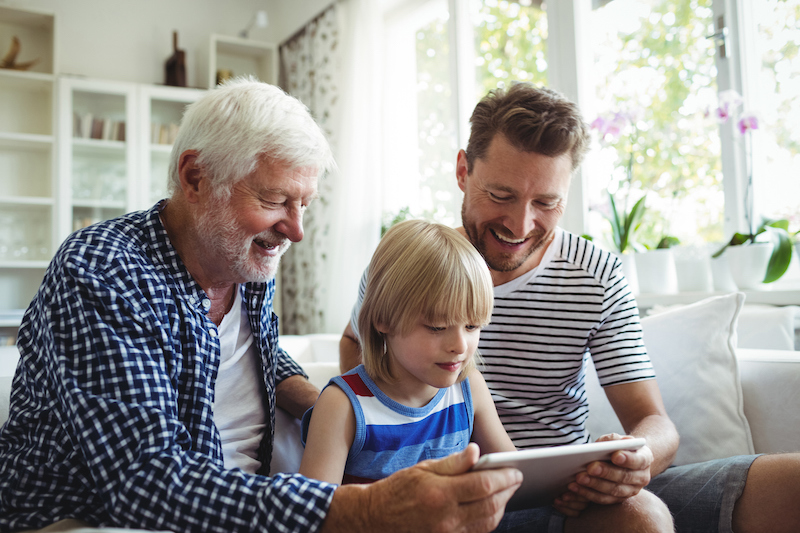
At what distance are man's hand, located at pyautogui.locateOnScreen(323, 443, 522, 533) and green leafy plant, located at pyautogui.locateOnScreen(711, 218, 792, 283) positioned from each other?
1.57 metres

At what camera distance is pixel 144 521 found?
820mm

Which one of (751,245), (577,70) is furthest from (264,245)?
(577,70)

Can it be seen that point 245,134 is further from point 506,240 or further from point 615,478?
point 615,478

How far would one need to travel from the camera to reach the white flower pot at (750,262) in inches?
78.2

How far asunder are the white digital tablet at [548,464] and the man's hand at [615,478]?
0.5 inches

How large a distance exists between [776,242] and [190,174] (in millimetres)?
1782

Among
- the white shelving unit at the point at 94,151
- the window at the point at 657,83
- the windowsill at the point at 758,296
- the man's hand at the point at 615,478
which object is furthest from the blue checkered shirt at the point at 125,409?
the white shelving unit at the point at 94,151

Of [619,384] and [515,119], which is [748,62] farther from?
[619,384]

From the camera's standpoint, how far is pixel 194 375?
108 cm

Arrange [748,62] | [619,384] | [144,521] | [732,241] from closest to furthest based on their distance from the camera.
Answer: [144,521]
[619,384]
[732,241]
[748,62]

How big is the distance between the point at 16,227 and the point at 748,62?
4.07 meters

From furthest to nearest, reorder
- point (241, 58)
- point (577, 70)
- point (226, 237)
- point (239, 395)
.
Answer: point (241, 58), point (577, 70), point (239, 395), point (226, 237)

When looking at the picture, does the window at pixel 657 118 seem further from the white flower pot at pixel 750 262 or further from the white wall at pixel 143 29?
the white wall at pixel 143 29

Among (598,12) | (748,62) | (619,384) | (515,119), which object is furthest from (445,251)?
(598,12)
